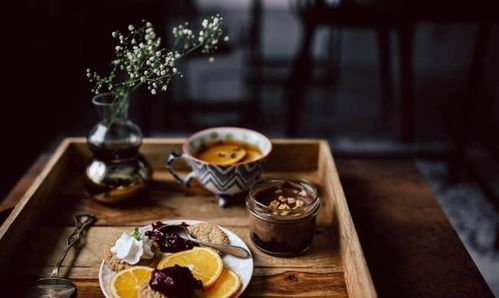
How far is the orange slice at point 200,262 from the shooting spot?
0.99 metres

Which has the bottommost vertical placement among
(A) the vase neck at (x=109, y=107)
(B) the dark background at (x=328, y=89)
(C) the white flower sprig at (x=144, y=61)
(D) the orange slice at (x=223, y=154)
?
(B) the dark background at (x=328, y=89)

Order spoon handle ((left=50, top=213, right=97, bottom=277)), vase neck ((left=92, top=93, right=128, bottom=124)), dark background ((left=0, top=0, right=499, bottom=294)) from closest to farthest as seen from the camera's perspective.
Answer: spoon handle ((left=50, top=213, right=97, bottom=277)) < vase neck ((left=92, top=93, right=128, bottom=124)) < dark background ((left=0, top=0, right=499, bottom=294))

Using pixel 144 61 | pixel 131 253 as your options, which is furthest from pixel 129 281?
pixel 144 61

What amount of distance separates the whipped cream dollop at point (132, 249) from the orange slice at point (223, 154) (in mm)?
345

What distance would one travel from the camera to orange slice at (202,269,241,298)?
96cm

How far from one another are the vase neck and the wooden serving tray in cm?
25

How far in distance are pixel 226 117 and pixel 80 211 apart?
2.68 m

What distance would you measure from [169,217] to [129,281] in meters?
0.34

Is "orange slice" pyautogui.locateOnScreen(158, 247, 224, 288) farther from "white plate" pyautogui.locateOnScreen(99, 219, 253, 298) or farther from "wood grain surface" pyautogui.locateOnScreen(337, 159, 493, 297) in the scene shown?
"wood grain surface" pyautogui.locateOnScreen(337, 159, 493, 297)

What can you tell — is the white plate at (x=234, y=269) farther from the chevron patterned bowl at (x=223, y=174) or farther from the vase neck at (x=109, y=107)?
the vase neck at (x=109, y=107)

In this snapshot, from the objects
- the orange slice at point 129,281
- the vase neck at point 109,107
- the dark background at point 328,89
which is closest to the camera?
the orange slice at point 129,281

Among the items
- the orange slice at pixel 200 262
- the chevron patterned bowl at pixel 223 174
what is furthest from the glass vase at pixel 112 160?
the orange slice at pixel 200 262

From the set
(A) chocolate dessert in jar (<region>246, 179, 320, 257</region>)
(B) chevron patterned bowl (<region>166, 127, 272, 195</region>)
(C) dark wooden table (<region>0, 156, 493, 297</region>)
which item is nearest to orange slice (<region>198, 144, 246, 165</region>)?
(B) chevron patterned bowl (<region>166, 127, 272, 195</region>)

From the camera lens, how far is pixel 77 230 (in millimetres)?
1224
